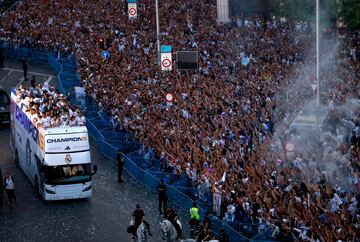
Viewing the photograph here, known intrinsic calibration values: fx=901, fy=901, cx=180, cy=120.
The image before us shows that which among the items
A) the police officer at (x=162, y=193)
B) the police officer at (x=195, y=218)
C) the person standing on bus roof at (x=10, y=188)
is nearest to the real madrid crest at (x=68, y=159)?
the person standing on bus roof at (x=10, y=188)

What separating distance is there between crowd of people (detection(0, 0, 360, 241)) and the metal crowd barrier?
1.56ft

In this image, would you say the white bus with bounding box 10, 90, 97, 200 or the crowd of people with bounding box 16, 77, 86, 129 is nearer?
the white bus with bounding box 10, 90, 97, 200

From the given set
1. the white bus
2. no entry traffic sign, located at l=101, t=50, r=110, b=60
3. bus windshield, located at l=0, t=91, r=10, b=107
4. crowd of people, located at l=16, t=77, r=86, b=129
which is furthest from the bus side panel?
no entry traffic sign, located at l=101, t=50, r=110, b=60

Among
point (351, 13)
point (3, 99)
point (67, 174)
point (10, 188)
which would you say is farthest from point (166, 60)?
point (351, 13)

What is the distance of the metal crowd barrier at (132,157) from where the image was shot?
32375 millimetres

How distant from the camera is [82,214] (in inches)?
1361

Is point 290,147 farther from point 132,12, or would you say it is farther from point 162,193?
point 132,12

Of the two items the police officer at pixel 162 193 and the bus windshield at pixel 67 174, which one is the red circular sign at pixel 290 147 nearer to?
the police officer at pixel 162 193

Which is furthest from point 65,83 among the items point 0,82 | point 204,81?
point 204,81

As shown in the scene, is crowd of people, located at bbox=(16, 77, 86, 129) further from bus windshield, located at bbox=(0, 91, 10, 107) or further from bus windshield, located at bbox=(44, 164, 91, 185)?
bus windshield, located at bbox=(0, 91, 10, 107)

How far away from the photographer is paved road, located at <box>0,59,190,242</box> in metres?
32.3

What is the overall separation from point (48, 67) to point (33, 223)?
27.2m

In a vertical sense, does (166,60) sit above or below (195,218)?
above

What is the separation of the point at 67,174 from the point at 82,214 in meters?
1.64
